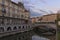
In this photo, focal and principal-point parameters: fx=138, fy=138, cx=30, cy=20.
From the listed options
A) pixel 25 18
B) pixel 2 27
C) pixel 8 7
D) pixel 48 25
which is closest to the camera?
pixel 2 27

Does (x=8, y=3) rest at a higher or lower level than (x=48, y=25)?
higher

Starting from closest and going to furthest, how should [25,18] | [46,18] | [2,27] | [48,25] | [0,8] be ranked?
[2,27]
[0,8]
[48,25]
[25,18]
[46,18]

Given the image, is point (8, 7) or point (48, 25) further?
point (48, 25)

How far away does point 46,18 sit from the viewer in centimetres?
3503

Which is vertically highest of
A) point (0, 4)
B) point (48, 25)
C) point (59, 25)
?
point (0, 4)

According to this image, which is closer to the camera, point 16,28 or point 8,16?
point 16,28

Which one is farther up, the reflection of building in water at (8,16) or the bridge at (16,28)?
the reflection of building in water at (8,16)

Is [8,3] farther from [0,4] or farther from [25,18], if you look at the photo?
[25,18]

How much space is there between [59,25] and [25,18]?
26.5m

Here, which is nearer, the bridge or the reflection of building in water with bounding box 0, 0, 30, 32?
the bridge

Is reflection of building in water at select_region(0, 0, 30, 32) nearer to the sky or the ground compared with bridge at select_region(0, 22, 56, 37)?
nearer to the sky

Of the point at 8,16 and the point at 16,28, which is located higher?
the point at 8,16

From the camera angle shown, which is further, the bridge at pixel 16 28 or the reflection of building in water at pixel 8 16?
the reflection of building in water at pixel 8 16

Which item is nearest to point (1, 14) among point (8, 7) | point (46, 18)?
point (8, 7)
